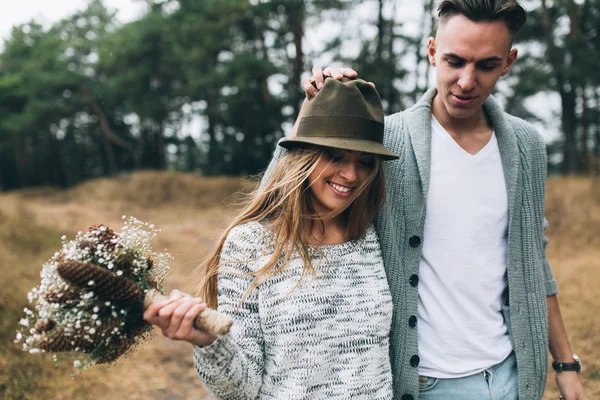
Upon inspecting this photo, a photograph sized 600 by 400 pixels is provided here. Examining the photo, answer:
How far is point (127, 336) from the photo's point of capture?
1450 mm

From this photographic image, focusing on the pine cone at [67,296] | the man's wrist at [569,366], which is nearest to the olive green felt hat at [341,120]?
the pine cone at [67,296]

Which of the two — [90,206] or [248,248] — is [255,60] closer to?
[90,206]

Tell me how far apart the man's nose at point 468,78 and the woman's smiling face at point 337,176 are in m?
0.51

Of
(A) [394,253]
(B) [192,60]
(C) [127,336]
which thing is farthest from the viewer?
(B) [192,60]

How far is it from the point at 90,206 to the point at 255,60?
8081 mm

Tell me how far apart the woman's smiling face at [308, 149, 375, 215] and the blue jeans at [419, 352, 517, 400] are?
0.85 metres

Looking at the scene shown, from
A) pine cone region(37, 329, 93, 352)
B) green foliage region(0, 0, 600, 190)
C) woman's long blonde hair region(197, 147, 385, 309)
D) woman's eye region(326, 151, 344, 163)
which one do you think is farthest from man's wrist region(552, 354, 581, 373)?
green foliage region(0, 0, 600, 190)

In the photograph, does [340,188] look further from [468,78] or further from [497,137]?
[497,137]

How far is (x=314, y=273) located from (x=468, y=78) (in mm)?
1023

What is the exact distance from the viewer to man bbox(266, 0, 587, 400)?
204cm

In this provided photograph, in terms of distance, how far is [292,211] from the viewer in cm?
189

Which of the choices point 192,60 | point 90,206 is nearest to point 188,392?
point 90,206

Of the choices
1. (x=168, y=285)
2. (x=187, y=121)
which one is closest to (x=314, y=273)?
(x=168, y=285)

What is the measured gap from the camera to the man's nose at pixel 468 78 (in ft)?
6.64
